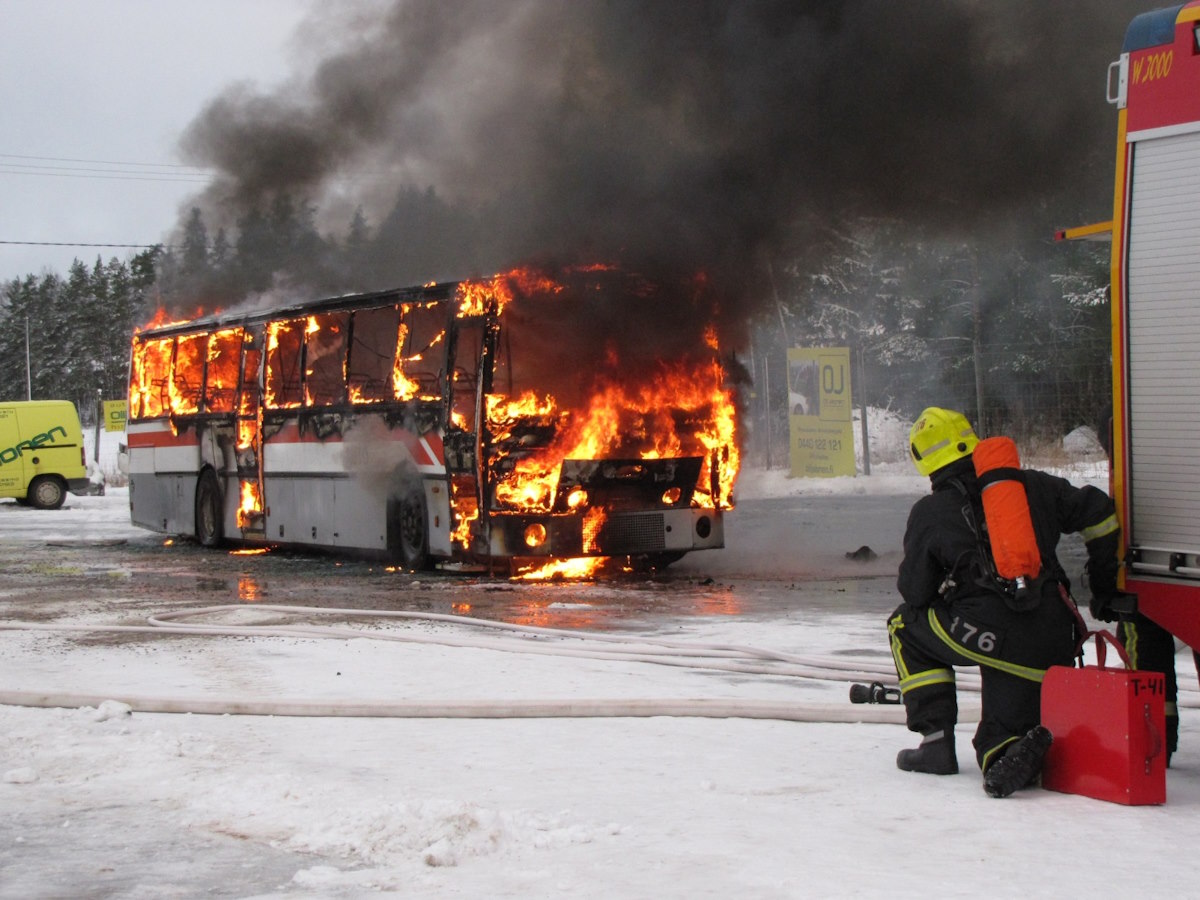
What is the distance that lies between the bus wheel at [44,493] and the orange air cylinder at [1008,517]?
28909mm

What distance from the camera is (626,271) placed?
45.0 feet

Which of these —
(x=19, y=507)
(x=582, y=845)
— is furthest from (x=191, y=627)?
(x=19, y=507)

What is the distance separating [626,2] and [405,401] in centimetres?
454

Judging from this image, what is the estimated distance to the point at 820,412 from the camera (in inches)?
980

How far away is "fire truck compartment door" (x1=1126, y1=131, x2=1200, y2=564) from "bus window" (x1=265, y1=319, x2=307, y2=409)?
12.2 meters

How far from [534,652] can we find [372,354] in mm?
7324

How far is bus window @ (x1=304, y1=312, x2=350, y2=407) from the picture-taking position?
51.0ft

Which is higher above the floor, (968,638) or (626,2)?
(626,2)

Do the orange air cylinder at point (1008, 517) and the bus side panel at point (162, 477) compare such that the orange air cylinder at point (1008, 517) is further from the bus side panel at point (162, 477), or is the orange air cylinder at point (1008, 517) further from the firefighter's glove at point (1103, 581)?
the bus side panel at point (162, 477)

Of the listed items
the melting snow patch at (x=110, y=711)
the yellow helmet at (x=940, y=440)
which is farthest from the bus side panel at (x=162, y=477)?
the yellow helmet at (x=940, y=440)

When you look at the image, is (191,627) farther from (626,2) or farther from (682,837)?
(626,2)

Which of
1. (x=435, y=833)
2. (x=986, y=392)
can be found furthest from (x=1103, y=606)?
(x=986, y=392)

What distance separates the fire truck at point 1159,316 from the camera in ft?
17.1

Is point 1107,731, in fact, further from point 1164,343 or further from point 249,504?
point 249,504
